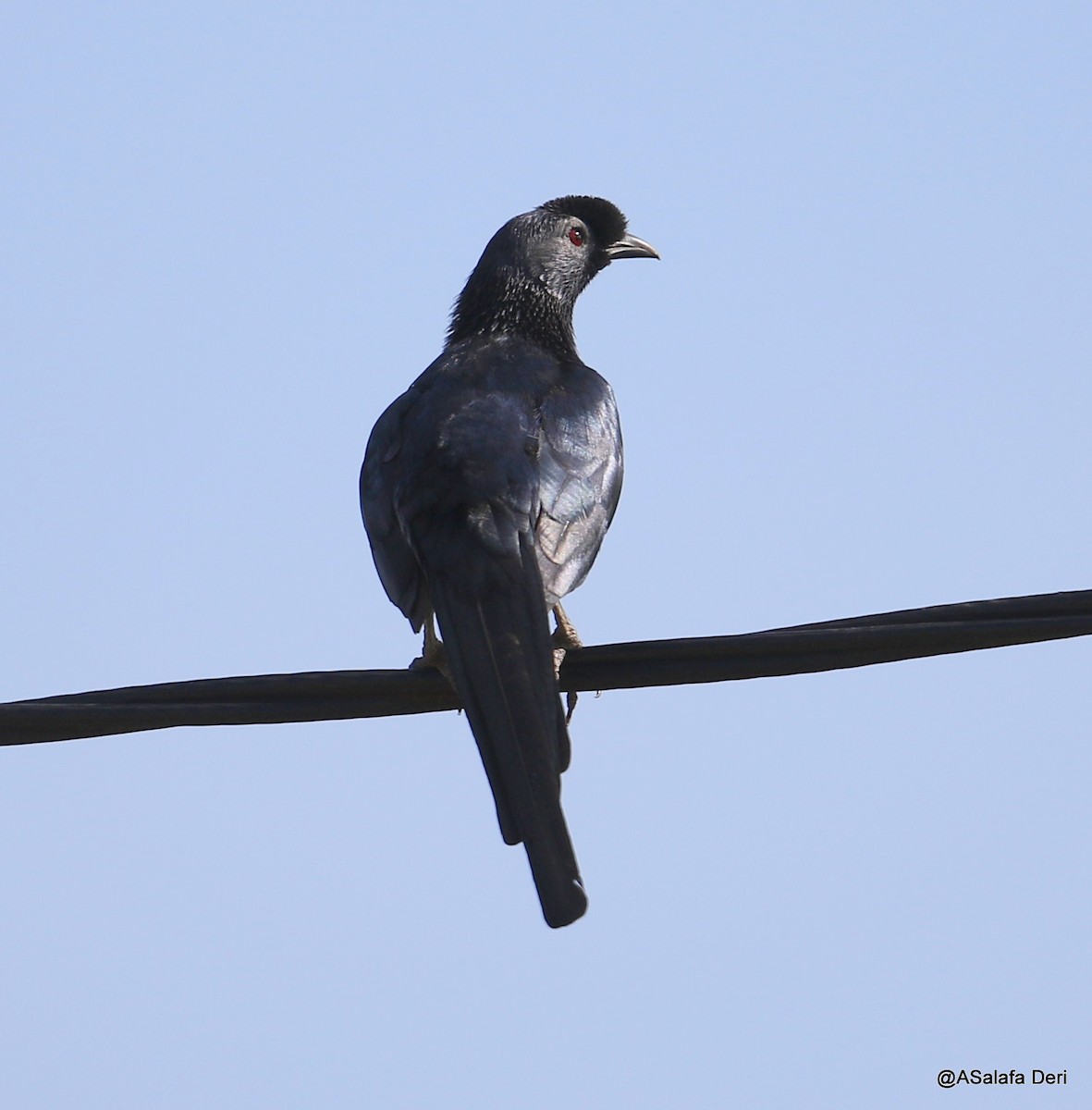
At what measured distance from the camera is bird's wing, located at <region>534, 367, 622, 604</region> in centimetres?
514

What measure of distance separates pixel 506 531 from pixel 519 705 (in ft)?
2.58

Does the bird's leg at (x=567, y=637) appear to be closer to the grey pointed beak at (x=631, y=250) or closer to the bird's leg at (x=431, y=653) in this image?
the bird's leg at (x=431, y=653)

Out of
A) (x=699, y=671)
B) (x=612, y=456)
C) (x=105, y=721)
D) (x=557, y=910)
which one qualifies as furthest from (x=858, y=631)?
(x=612, y=456)

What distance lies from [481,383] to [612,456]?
0.55 metres

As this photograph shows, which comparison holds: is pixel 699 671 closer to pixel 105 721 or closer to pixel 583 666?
pixel 583 666

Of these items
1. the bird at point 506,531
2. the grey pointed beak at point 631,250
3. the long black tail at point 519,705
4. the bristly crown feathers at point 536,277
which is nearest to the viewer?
the long black tail at point 519,705

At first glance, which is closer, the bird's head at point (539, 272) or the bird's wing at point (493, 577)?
the bird's wing at point (493, 577)

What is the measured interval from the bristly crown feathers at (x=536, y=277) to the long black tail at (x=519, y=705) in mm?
2523

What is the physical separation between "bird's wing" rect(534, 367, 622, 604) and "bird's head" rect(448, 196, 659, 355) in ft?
3.27

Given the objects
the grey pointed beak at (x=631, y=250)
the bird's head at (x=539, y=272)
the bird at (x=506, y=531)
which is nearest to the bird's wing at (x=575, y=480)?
the bird at (x=506, y=531)

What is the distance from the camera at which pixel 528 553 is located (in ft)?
16.3

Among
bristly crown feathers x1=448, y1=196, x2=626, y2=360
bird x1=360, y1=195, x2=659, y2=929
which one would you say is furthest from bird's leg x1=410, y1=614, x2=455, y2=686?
bristly crown feathers x1=448, y1=196, x2=626, y2=360

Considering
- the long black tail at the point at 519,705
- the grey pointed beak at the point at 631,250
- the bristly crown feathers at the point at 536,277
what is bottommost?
the long black tail at the point at 519,705

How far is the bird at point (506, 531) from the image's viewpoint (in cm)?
427
